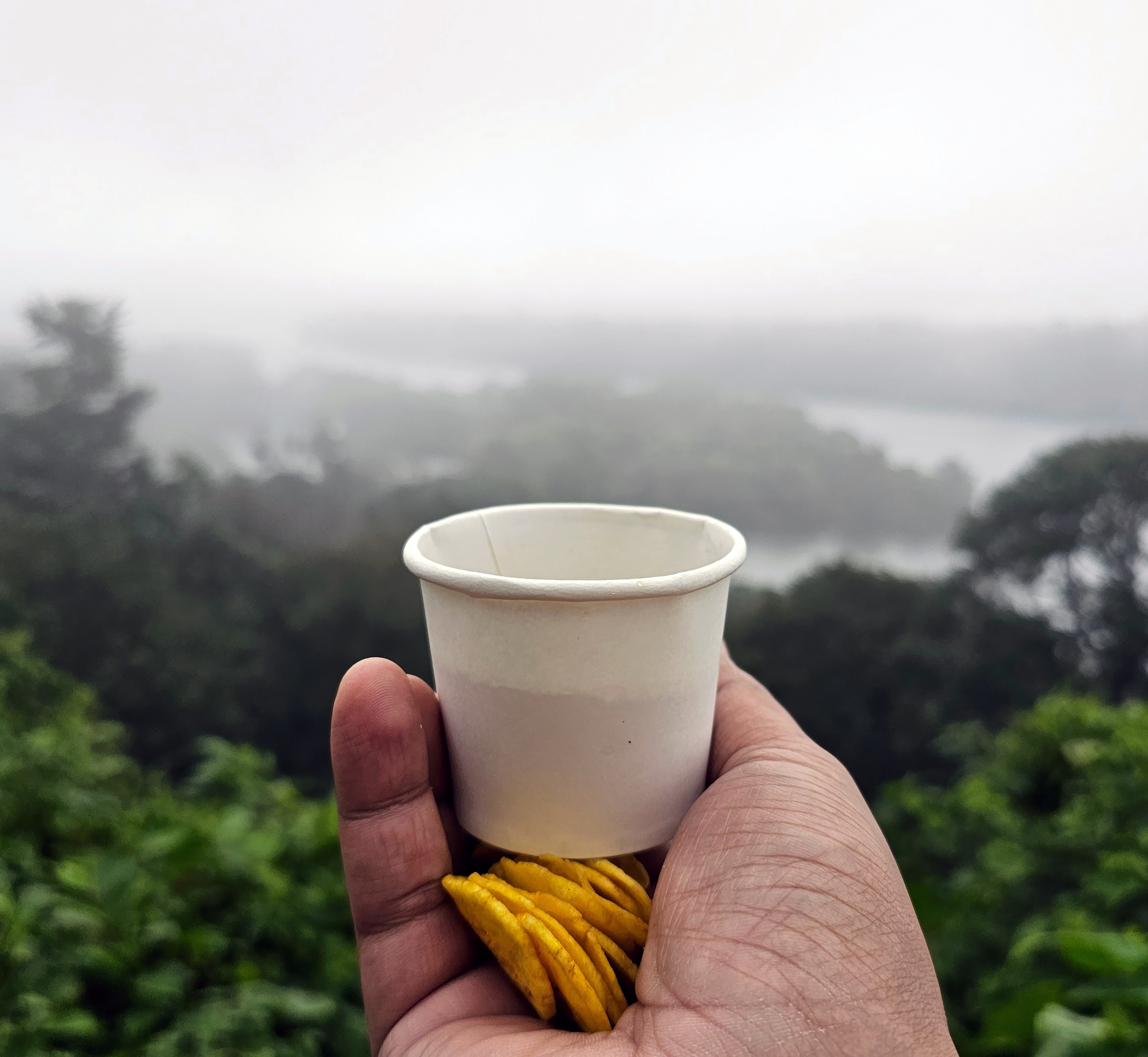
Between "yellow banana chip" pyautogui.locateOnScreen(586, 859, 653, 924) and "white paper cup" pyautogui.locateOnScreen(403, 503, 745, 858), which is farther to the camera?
"yellow banana chip" pyautogui.locateOnScreen(586, 859, 653, 924)

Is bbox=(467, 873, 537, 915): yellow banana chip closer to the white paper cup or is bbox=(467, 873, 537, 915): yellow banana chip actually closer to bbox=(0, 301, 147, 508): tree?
the white paper cup

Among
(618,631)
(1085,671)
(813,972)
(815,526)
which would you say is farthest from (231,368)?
(1085,671)

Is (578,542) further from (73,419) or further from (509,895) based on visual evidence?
(73,419)

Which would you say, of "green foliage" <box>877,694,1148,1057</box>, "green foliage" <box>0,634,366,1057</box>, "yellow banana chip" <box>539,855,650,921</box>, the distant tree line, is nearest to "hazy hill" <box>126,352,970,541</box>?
the distant tree line

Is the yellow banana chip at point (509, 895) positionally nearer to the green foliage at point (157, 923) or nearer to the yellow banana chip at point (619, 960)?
the yellow banana chip at point (619, 960)

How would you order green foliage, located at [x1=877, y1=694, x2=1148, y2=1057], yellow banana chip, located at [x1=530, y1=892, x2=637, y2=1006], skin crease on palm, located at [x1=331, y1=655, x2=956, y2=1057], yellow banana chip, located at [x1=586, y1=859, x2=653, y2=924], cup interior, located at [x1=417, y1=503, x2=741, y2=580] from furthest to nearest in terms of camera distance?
green foliage, located at [x1=877, y1=694, x2=1148, y2=1057]
cup interior, located at [x1=417, y1=503, x2=741, y2=580]
yellow banana chip, located at [x1=586, y1=859, x2=653, y2=924]
yellow banana chip, located at [x1=530, y1=892, x2=637, y2=1006]
skin crease on palm, located at [x1=331, y1=655, x2=956, y2=1057]

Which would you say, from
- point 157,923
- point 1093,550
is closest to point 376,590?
point 157,923
